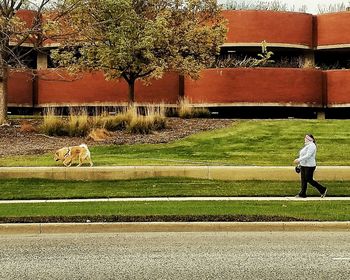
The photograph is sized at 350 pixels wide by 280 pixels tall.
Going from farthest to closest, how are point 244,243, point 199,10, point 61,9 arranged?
point 199,10 < point 61,9 < point 244,243

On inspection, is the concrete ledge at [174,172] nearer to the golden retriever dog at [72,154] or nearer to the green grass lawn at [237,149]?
the golden retriever dog at [72,154]

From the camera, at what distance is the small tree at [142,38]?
26875 millimetres

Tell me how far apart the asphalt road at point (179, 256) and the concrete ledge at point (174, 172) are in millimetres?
6300

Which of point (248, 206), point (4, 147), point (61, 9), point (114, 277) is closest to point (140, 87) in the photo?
point (61, 9)

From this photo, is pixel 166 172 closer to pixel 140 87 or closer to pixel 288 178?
pixel 288 178

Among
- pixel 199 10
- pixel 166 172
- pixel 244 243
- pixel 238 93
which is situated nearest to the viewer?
pixel 244 243

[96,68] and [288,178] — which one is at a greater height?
[96,68]

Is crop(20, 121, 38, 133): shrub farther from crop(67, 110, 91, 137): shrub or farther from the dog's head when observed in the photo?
the dog's head

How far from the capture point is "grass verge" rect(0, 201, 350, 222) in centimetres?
1227

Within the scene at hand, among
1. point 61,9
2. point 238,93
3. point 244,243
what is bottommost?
point 244,243

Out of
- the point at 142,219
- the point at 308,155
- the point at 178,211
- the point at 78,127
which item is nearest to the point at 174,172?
the point at 308,155

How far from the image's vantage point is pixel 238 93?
34.4 meters

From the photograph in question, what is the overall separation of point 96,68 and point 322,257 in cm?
2123

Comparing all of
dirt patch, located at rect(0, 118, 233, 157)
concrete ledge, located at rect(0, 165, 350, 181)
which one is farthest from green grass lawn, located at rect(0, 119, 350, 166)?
concrete ledge, located at rect(0, 165, 350, 181)
